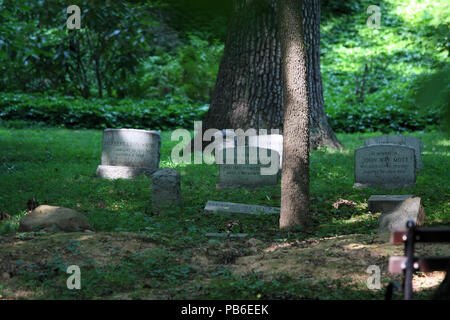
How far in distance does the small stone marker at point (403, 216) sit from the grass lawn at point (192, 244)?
0.67 ft

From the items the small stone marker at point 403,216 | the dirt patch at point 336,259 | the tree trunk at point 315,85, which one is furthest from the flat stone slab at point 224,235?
the tree trunk at point 315,85

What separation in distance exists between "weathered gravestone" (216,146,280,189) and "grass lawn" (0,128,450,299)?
262mm

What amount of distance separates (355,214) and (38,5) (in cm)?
607

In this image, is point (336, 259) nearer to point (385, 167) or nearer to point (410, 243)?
point (410, 243)

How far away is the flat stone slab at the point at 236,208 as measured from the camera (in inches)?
349

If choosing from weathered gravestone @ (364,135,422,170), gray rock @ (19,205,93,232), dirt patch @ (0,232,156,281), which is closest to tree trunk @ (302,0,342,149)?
weathered gravestone @ (364,135,422,170)

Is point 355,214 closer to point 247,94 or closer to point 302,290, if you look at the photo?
point 302,290

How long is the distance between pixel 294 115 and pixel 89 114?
12.3 metres

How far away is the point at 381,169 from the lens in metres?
10.6

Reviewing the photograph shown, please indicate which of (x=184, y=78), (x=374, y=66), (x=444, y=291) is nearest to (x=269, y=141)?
(x=444, y=291)

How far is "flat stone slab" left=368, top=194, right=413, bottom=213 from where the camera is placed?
855 cm

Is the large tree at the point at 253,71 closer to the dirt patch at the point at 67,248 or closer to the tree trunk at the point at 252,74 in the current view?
the tree trunk at the point at 252,74
